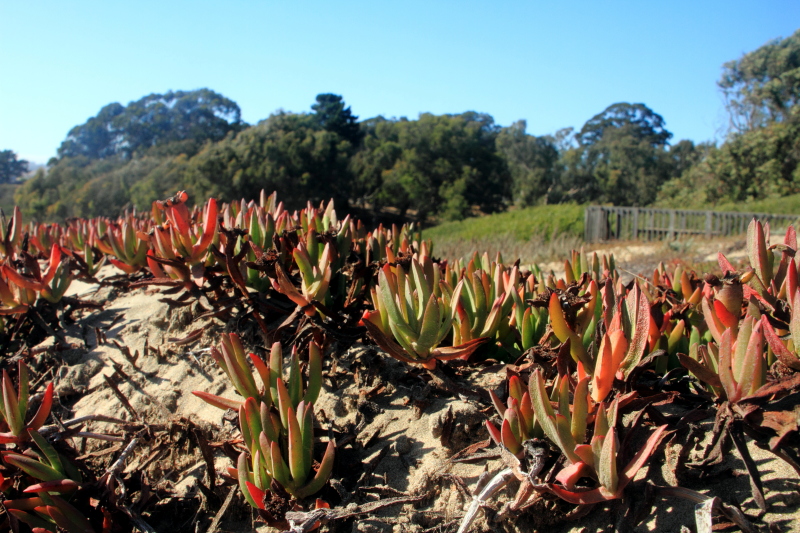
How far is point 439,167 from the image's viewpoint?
148ft

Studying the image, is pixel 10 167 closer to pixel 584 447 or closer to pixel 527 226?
pixel 527 226

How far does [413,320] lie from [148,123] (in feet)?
310

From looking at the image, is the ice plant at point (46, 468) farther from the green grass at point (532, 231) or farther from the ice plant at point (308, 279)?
the green grass at point (532, 231)

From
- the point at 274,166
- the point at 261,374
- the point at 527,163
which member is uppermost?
the point at 527,163

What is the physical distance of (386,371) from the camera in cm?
237

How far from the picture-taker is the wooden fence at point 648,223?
1989 centimetres

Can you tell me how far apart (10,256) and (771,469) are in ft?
14.3

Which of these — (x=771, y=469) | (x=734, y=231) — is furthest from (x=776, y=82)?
(x=771, y=469)

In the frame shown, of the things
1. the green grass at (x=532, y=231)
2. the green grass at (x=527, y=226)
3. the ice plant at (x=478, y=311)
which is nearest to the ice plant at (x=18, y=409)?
the ice plant at (x=478, y=311)

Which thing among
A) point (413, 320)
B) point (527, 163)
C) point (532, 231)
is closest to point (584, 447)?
point (413, 320)

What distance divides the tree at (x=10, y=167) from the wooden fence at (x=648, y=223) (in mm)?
88235

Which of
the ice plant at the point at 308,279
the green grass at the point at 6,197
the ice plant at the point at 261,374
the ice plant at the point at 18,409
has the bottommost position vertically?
the ice plant at the point at 18,409

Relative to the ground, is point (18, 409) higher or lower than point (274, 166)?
lower

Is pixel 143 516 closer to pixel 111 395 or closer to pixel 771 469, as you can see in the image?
pixel 111 395
